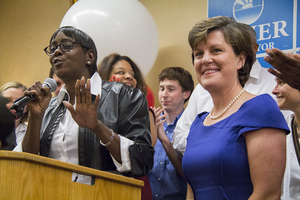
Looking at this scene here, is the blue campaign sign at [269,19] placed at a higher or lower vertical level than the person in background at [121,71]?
higher

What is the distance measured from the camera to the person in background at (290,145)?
174 cm

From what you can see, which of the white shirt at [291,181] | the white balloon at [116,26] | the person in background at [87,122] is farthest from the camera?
the white balloon at [116,26]

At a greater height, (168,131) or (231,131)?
(231,131)

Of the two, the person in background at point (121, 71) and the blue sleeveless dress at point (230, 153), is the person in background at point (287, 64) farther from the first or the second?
the person in background at point (121, 71)

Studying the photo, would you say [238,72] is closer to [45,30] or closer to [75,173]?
[75,173]

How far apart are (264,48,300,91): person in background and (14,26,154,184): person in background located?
0.73 meters

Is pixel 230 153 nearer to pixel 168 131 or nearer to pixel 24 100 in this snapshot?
pixel 24 100

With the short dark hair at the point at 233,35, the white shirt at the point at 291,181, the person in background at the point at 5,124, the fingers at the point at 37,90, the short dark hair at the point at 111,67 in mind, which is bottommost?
the white shirt at the point at 291,181

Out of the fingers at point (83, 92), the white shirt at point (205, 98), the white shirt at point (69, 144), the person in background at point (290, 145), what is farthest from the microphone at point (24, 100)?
the person in background at point (290, 145)

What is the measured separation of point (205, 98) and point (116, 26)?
3.40 feet

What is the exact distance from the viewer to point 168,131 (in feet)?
9.02

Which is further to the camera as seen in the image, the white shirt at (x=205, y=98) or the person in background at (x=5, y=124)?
the white shirt at (x=205, y=98)

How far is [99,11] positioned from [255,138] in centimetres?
206

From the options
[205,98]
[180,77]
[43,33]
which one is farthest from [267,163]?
[43,33]
